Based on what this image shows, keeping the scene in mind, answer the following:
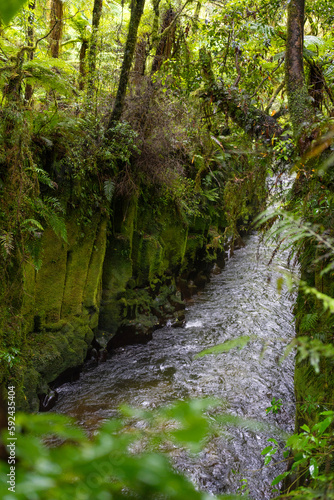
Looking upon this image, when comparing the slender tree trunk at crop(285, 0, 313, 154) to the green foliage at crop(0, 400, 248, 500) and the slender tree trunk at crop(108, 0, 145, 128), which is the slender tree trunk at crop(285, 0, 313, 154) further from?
the green foliage at crop(0, 400, 248, 500)

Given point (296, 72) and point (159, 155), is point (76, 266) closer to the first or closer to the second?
point (159, 155)

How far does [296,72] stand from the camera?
12.7 feet

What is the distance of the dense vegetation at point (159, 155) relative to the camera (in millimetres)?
1674

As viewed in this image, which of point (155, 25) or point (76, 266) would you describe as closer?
Answer: point (76, 266)

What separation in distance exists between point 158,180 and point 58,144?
116 inches

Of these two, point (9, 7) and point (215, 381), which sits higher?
point (9, 7)

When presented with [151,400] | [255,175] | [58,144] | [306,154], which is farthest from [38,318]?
[306,154]

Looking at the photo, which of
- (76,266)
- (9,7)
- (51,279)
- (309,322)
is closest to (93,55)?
(76,266)

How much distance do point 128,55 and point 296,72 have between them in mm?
3806

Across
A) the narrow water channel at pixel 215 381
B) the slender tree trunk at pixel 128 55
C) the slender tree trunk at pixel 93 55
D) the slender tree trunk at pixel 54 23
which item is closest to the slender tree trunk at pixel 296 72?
the narrow water channel at pixel 215 381

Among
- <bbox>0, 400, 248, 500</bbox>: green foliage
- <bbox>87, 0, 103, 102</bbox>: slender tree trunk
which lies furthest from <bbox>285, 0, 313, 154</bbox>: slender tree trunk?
<bbox>87, 0, 103, 102</bbox>: slender tree trunk

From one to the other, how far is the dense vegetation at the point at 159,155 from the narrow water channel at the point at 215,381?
39.8 inches

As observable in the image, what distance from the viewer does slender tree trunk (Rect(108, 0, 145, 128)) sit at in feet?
19.9

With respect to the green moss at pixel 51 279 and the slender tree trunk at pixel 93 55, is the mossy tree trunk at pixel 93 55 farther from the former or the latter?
the green moss at pixel 51 279
